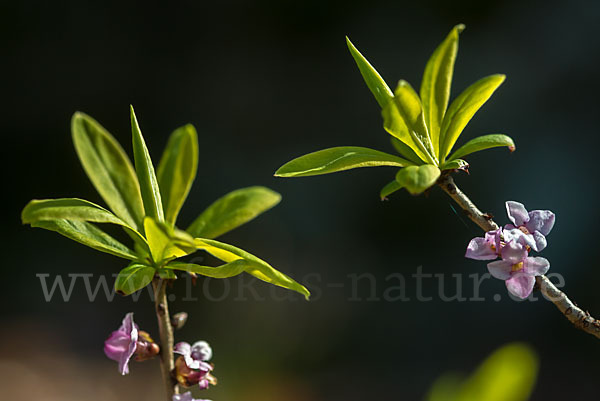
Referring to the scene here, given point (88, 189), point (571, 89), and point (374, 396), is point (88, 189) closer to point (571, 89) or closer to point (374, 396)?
point (374, 396)

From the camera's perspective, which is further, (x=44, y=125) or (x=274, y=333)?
(x=44, y=125)

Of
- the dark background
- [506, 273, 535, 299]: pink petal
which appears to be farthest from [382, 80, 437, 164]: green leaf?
the dark background

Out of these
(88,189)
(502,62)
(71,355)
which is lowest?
(71,355)

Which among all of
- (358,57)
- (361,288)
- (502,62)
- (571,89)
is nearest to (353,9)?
(502,62)

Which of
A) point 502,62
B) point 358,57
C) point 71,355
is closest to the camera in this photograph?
point 358,57

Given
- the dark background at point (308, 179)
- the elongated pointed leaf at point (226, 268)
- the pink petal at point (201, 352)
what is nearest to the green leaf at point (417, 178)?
the elongated pointed leaf at point (226, 268)

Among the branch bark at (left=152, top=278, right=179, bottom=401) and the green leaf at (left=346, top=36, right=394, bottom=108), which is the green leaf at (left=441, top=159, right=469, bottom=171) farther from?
the branch bark at (left=152, top=278, right=179, bottom=401)
